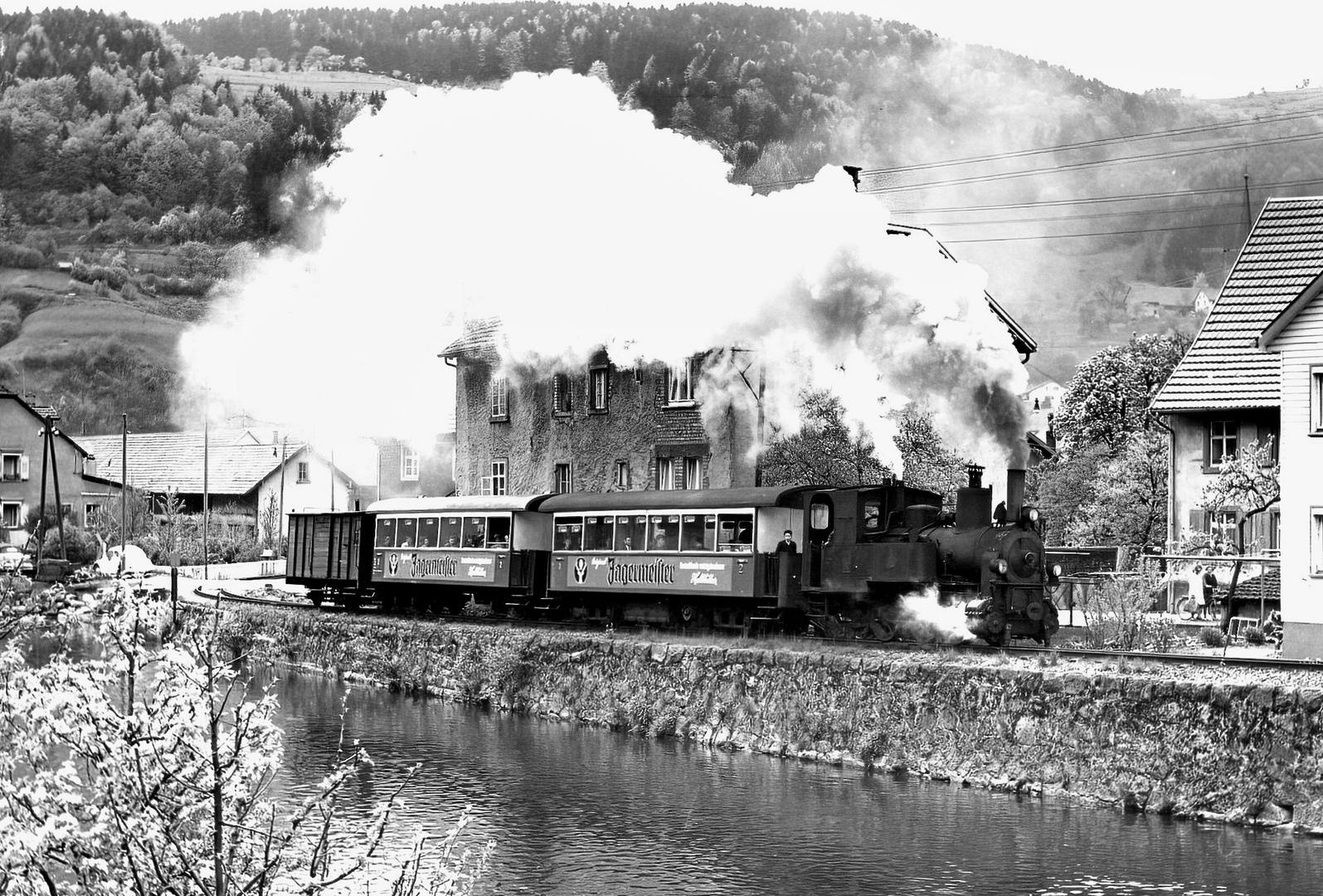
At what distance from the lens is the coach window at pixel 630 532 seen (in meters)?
34.1

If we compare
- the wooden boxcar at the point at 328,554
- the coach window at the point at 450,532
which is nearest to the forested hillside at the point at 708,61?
the wooden boxcar at the point at 328,554

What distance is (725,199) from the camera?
39094 millimetres

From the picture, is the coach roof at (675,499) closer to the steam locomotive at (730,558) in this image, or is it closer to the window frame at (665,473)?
the steam locomotive at (730,558)

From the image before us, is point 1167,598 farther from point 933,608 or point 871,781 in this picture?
point 871,781

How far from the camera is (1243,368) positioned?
1587 inches

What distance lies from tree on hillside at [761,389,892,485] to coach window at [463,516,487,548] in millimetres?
A: 8101

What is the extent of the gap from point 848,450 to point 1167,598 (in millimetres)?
9663

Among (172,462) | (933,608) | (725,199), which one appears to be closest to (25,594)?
(933,608)

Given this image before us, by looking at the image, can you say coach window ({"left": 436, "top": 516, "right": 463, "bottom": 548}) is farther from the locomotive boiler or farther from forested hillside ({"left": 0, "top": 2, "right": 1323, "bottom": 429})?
forested hillside ({"left": 0, "top": 2, "right": 1323, "bottom": 429})

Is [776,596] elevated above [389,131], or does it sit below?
below

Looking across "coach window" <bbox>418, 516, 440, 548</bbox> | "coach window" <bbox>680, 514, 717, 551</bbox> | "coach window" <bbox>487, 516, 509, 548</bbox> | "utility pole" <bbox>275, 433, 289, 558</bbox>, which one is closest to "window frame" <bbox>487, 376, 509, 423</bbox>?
"coach window" <bbox>418, 516, 440, 548</bbox>

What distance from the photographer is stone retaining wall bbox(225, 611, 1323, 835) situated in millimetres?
20969

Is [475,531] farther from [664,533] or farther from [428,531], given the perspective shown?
[664,533]

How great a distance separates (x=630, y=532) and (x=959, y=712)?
11.4 metres
